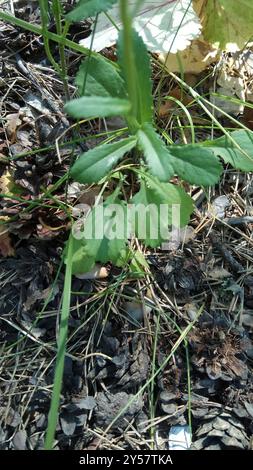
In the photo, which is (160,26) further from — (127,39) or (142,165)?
(127,39)

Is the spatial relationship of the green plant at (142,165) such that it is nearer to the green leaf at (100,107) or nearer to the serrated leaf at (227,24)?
the green leaf at (100,107)

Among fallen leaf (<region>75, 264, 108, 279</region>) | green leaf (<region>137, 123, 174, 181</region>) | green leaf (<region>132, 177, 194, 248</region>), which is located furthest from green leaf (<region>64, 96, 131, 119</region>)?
fallen leaf (<region>75, 264, 108, 279</region>)

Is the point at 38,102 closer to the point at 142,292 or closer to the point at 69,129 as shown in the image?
the point at 69,129

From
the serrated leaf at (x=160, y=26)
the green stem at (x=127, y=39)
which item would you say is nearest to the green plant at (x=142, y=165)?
the serrated leaf at (x=160, y=26)

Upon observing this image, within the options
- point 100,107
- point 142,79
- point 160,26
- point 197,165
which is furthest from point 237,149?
point 100,107

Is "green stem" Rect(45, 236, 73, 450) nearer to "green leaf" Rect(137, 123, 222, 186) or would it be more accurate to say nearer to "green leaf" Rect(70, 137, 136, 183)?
"green leaf" Rect(70, 137, 136, 183)

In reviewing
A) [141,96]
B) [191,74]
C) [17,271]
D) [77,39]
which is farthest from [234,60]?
[17,271]
